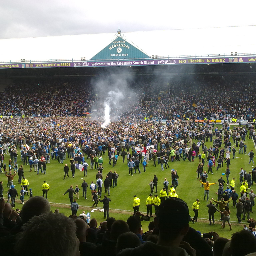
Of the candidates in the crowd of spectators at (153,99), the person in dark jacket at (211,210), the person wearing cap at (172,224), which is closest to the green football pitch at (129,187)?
the person in dark jacket at (211,210)

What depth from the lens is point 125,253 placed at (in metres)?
3.00

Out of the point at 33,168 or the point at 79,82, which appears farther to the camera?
the point at 79,82

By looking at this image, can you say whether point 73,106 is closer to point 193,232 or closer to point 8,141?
point 8,141

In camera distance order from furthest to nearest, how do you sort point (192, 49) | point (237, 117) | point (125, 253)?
point (192, 49) → point (237, 117) → point (125, 253)

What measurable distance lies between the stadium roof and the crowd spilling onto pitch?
5.95 m

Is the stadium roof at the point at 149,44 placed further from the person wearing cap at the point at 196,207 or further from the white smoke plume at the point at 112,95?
the person wearing cap at the point at 196,207

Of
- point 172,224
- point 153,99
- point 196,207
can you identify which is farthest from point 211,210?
point 153,99

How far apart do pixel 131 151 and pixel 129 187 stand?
931 cm

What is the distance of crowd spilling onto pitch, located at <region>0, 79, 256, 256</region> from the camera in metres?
3.04

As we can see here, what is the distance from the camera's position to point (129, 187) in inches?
832

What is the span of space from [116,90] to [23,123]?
58.3 ft

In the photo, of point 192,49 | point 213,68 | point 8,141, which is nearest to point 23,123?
point 8,141

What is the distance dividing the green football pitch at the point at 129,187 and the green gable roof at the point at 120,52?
24503mm

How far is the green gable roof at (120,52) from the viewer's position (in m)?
49.0
